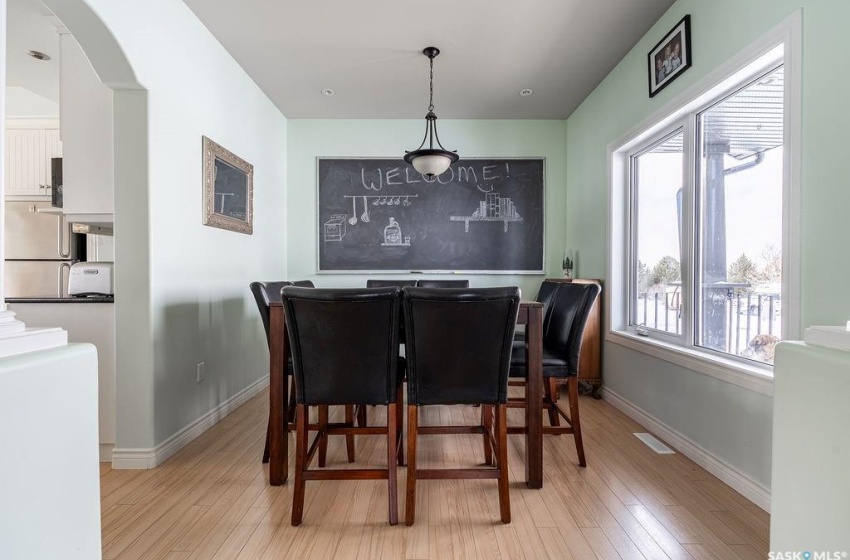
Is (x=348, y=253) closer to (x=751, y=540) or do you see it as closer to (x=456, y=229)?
(x=456, y=229)

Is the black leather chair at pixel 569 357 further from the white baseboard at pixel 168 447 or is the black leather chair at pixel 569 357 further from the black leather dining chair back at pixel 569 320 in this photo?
the white baseboard at pixel 168 447

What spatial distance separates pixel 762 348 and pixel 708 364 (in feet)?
0.77

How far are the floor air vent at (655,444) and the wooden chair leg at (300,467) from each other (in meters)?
1.90

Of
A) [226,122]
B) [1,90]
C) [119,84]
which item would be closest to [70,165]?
[119,84]

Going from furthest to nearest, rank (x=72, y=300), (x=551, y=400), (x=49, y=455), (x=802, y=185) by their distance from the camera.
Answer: (x=551, y=400), (x=72, y=300), (x=802, y=185), (x=49, y=455)

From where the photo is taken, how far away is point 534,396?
1762 millimetres

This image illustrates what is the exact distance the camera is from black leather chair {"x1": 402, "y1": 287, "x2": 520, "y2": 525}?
57.7 inches

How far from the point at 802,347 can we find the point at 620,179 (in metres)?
2.37

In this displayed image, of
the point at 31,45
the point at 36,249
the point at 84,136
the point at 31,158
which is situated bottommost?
the point at 36,249

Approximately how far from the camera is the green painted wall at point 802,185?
53.4 inches

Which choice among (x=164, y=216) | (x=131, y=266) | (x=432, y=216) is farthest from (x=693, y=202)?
(x=131, y=266)

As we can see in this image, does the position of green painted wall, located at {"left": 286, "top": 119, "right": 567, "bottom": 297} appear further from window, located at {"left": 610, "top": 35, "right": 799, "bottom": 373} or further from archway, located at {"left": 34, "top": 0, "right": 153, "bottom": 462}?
archway, located at {"left": 34, "top": 0, "right": 153, "bottom": 462}

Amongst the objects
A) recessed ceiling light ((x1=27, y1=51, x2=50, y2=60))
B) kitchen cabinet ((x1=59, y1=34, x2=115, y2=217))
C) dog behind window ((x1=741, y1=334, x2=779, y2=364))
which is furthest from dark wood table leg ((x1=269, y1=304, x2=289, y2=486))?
recessed ceiling light ((x1=27, y1=51, x2=50, y2=60))

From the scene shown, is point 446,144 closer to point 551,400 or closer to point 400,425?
point 551,400
